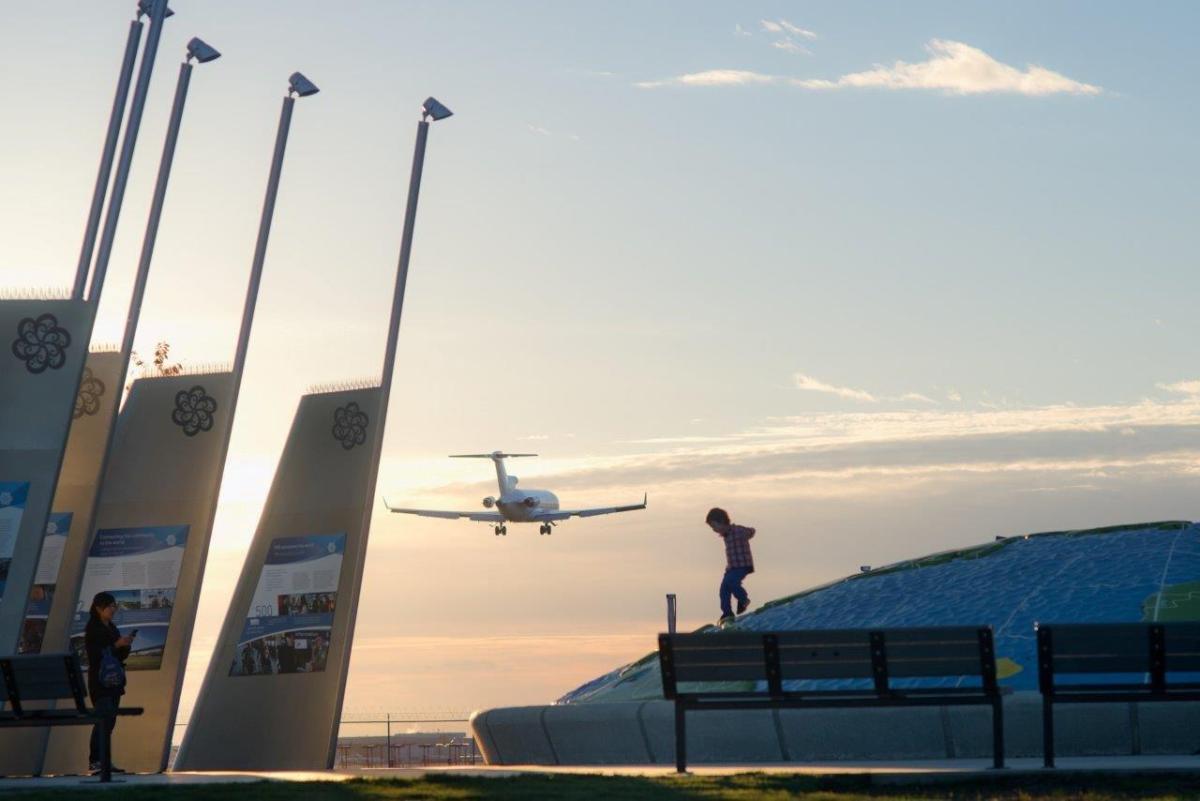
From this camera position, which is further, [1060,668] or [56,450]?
[56,450]

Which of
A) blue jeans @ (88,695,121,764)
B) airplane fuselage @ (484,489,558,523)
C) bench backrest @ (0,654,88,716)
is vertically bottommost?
blue jeans @ (88,695,121,764)

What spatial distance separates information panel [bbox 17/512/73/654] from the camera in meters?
21.5

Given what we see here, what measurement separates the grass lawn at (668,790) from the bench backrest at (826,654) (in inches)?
60.9

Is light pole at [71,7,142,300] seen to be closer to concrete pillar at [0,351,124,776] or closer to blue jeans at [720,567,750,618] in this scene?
concrete pillar at [0,351,124,776]

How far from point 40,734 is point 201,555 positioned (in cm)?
292

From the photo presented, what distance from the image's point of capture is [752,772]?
13516mm

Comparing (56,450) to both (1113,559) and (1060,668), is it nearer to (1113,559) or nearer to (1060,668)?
(1060,668)

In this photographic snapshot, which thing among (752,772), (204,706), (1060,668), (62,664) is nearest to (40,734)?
(204,706)

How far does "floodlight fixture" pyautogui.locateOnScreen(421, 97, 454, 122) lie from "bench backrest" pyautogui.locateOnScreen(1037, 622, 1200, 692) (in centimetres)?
1544

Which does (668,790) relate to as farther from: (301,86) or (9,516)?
(301,86)

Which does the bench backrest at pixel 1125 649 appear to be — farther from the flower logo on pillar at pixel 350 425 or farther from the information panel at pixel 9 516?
the flower logo on pillar at pixel 350 425

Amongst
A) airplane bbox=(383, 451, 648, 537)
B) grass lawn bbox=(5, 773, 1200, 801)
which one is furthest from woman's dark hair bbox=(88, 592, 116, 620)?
airplane bbox=(383, 451, 648, 537)

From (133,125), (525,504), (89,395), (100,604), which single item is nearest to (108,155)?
(133,125)

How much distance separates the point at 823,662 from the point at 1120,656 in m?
2.32
